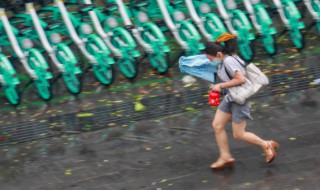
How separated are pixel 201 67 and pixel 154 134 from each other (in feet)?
5.25

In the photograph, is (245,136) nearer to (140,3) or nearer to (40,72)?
(40,72)

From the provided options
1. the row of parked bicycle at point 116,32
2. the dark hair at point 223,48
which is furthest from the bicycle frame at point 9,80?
the dark hair at point 223,48

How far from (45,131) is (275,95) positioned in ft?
10.7

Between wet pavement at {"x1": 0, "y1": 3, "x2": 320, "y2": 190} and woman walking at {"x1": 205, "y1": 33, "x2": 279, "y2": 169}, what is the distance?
7.0 inches

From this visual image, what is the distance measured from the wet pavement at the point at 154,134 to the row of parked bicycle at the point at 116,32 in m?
0.33

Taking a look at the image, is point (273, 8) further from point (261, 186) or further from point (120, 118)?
point (261, 186)

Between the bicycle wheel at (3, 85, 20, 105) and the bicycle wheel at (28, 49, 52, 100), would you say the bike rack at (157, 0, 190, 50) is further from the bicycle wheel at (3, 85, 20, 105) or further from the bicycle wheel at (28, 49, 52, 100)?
the bicycle wheel at (3, 85, 20, 105)

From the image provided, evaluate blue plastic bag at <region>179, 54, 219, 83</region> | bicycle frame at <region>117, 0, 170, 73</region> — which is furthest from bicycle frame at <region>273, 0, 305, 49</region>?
blue plastic bag at <region>179, 54, 219, 83</region>

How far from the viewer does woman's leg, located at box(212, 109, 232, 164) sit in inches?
318

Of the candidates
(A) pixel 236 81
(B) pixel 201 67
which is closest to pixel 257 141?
(A) pixel 236 81

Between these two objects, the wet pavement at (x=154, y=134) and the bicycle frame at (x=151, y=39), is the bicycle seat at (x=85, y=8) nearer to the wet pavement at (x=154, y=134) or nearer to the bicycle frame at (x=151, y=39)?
the bicycle frame at (x=151, y=39)

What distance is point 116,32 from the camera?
37.8 ft

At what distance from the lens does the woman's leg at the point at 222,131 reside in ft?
26.5

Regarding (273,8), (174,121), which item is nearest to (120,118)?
(174,121)
